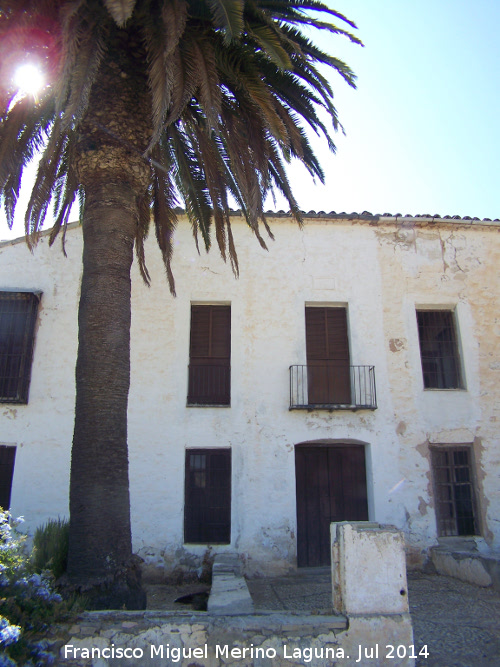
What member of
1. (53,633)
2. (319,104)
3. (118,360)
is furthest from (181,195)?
(53,633)

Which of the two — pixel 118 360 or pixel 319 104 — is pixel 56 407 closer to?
pixel 118 360

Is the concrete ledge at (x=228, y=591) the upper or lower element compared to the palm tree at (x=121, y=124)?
lower

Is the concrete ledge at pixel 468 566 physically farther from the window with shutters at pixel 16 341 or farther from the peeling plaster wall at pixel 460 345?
the window with shutters at pixel 16 341

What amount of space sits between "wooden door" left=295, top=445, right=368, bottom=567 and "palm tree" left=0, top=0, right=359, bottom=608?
17.7 feet

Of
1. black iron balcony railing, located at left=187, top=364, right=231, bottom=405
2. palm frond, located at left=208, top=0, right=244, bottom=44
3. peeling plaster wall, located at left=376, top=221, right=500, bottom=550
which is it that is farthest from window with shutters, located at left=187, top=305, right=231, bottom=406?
palm frond, located at left=208, top=0, right=244, bottom=44

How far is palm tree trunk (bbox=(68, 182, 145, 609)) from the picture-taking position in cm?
536

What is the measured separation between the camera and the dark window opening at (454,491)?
34.2ft

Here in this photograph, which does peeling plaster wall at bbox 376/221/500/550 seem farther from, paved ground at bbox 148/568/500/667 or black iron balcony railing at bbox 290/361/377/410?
paved ground at bbox 148/568/500/667

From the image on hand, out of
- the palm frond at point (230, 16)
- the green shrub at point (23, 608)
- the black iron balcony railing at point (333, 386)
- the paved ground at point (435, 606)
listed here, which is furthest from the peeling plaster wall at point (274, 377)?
the palm frond at point (230, 16)

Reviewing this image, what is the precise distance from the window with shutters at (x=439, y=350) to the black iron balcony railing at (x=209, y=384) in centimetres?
436

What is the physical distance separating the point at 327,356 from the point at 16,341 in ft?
21.5

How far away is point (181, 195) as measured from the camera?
8.73m

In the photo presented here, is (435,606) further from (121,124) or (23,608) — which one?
(121,124)

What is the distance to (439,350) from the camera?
11.5 metres
